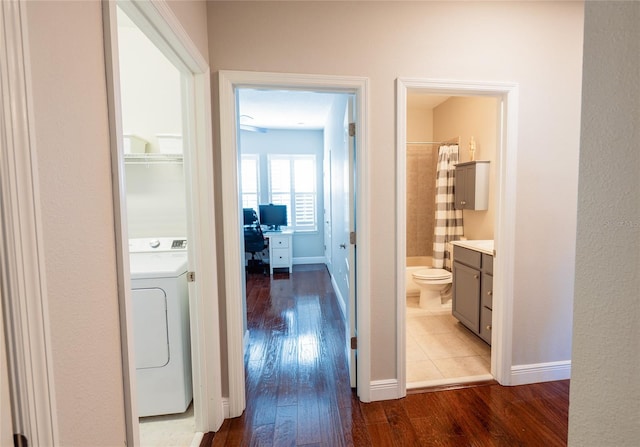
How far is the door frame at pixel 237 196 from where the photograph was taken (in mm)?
1707

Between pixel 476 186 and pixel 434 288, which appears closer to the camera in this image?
pixel 476 186

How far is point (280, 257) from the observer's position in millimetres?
5250

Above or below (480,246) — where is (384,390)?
below

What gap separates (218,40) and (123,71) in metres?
0.97

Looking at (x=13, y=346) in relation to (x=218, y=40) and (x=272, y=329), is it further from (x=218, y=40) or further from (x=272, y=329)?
(x=272, y=329)

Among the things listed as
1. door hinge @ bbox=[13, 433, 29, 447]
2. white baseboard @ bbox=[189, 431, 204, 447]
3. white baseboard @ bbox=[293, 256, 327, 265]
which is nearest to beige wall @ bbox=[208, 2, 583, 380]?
white baseboard @ bbox=[189, 431, 204, 447]

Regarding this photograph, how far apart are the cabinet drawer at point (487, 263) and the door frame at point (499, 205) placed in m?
0.25

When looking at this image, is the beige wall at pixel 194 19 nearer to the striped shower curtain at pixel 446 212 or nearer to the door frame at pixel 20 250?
the door frame at pixel 20 250

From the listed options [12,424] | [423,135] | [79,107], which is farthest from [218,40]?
[423,135]

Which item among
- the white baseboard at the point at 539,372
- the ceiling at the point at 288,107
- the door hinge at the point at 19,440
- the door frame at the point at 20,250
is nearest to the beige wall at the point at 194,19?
the door frame at the point at 20,250

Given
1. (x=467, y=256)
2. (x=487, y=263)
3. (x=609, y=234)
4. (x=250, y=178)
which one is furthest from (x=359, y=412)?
(x=250, y=178)

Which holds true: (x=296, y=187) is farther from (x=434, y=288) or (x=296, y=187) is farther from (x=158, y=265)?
(x=158, y=265)

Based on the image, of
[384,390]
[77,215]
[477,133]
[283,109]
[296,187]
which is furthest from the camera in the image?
[296,187]

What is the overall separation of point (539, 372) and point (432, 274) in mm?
1442
